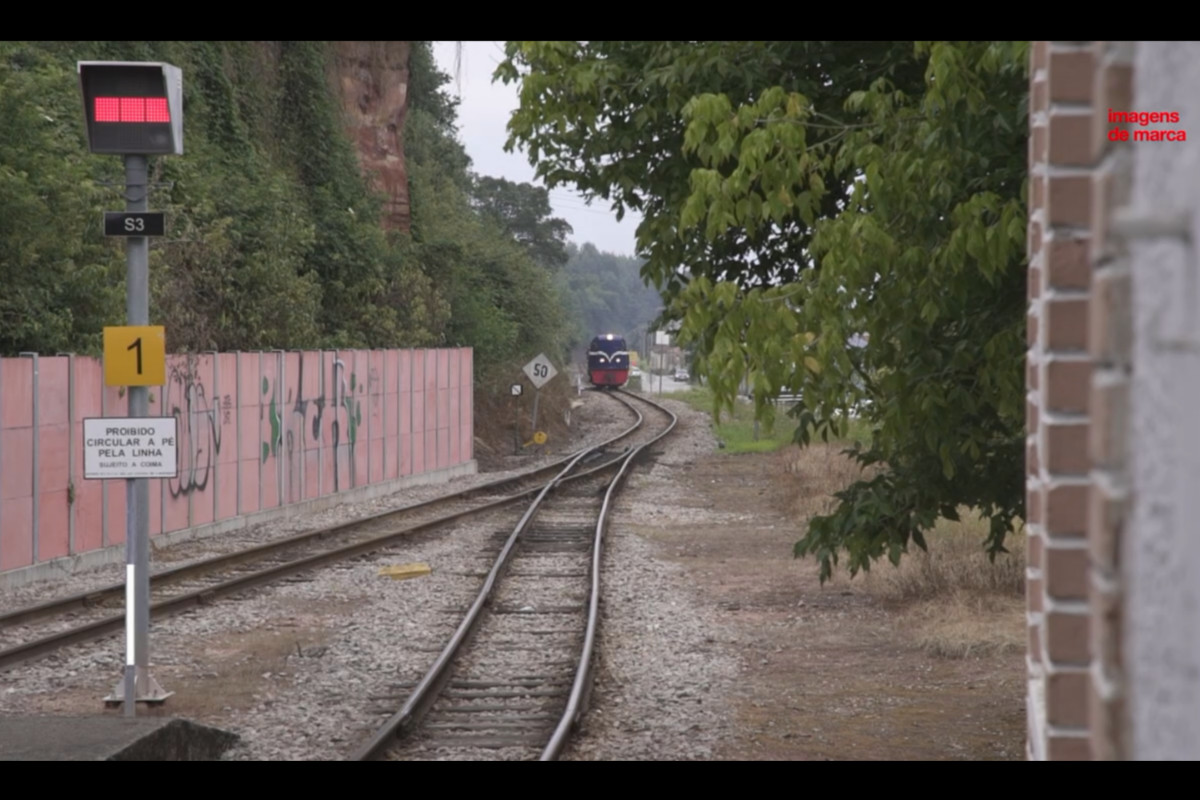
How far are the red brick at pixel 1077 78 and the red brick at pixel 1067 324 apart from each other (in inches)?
16.7

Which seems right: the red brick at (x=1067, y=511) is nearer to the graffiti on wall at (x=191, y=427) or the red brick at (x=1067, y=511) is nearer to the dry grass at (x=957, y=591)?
the dry grass at (x=957, y=591)

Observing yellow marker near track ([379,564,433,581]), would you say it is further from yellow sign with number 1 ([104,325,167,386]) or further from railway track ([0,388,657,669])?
yellow sign with number 1 ([104,325,167,386])

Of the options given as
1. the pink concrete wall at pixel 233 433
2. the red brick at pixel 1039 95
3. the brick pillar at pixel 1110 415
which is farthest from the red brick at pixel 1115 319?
the pink concrete wall at pixel 233 433

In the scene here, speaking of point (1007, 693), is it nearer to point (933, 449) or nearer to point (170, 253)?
point (933, 449)

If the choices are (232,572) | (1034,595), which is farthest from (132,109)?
(232,572)

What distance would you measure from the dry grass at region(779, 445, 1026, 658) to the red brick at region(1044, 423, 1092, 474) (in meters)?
7.87

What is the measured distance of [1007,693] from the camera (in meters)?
11.3

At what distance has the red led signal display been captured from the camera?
9773 mm

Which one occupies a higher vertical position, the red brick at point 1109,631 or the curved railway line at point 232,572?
the red brick at point 1109,631

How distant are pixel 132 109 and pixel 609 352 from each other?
69983 millimetres

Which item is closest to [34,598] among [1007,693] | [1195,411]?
[1007,693]

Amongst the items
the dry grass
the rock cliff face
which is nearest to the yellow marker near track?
the dry grass

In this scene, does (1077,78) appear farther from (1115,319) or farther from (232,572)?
(232,572)

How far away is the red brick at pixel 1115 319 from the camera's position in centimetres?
200
